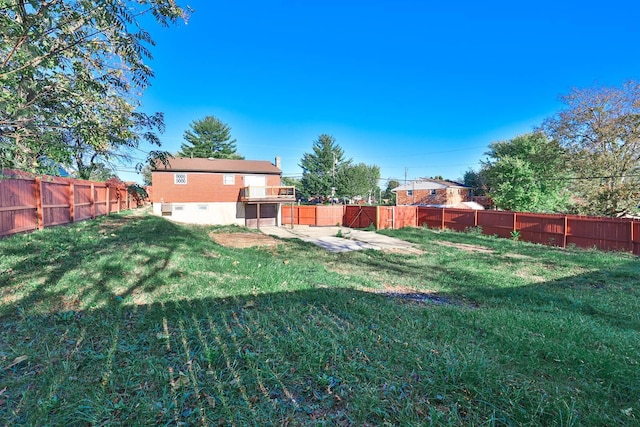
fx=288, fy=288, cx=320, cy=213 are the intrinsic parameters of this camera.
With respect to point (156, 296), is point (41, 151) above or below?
above

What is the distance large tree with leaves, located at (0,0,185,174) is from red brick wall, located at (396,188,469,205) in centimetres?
3879

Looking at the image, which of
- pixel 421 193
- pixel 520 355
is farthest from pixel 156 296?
pixel 421 193

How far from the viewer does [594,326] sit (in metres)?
3.56

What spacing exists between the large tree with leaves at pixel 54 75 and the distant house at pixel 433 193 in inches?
1462

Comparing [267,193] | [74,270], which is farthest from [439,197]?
[74,270]

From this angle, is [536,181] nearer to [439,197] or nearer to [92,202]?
[439,197]

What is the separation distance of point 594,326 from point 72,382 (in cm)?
544

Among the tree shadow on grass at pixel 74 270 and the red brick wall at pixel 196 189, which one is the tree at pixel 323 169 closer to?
the red brick wall at pixel 196 189

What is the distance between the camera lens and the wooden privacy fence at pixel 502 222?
11.1 m

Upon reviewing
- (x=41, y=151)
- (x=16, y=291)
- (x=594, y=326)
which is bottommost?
(x=594, y=326)

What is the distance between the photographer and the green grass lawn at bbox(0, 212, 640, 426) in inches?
73.7

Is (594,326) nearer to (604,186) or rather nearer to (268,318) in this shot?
(268,318)

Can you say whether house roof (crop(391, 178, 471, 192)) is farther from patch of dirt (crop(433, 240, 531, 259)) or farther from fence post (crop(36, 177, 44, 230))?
fence post (crop(36, 177, 44, 230))

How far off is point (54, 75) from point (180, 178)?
58.1 ft
